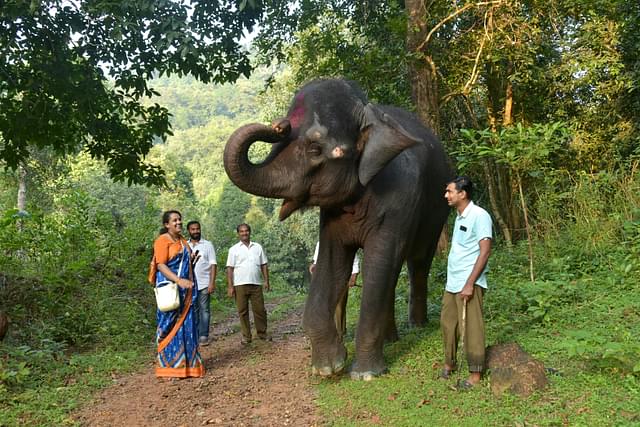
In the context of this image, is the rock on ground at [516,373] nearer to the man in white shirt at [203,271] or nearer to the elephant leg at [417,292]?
the elephant leg at [417,292]

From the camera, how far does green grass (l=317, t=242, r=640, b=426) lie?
448cm

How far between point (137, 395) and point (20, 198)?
1419 centimetres

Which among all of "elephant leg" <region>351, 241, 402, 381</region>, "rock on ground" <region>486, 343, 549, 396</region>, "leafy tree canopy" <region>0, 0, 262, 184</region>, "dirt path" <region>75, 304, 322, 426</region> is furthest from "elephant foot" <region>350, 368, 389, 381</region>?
"leafy tree canopy" <region>0, 0, 262, 184</region>

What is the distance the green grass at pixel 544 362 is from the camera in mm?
4480

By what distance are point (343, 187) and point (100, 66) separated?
527cm

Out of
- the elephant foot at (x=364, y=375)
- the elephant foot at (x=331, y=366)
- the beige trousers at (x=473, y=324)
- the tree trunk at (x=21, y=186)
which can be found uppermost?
the tree trunk at (x=21, y=186)

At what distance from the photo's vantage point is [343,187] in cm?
568

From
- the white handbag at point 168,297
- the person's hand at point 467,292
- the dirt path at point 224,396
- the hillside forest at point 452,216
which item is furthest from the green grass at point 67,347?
the person's hand at point 467,292

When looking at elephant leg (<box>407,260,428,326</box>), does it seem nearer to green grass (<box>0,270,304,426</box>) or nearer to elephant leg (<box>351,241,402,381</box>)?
elephant leg (<box>351,241,402,381</box>)

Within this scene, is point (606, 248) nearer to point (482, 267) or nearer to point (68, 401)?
point (482, 267)

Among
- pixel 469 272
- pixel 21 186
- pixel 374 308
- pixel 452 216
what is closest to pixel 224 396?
pixel 374 308

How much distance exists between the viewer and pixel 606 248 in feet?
27.8

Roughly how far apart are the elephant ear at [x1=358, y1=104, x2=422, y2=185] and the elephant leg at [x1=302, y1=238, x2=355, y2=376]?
1.01 metres

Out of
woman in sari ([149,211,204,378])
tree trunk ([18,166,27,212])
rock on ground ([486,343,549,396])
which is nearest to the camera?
rock on ground ([486,343,549,396])
